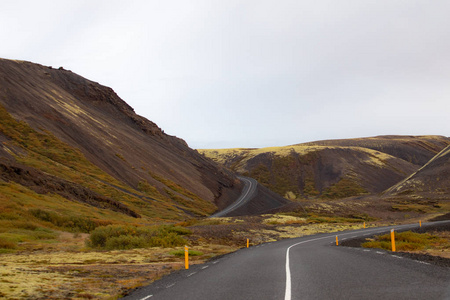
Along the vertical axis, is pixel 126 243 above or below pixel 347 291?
below

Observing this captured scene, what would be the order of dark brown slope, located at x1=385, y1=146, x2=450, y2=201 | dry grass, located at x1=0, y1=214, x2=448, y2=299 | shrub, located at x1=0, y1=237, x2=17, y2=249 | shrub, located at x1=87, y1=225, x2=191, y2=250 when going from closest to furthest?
1. dry grass, located at x1=0, y1=214, x2=448, y2=299
2. shrub, located at x1=0, y1=237, x2=17, y2=249
3. shrub, located at x1=87, y1=225, x2=191, y2=250
4. dark brown slope, located at x1=385, y1=146, x2=450, y2=201

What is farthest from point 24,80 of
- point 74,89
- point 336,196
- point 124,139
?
point 336,196

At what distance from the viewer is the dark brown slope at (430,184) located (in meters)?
86.2

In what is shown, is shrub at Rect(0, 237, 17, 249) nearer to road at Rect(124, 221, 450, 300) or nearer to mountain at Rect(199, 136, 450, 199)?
road at Rect(124, 221, 450, 300)

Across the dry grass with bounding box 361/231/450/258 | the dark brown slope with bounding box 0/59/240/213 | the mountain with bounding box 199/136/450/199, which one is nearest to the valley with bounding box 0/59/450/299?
the dark brown slope with bounding box 0/59/240/213

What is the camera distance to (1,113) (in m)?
63.8

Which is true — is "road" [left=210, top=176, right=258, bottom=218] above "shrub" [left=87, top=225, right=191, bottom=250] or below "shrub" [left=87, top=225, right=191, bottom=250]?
below

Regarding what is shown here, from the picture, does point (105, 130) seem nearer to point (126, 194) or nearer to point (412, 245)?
point (126, 194)

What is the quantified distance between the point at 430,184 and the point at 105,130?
84148mm

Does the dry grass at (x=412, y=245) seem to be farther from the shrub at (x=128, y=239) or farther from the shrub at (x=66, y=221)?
the shrub at (x=66, y=221)

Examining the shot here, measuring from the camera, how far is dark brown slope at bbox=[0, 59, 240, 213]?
69.9 meters

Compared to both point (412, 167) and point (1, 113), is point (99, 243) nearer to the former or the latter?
point (1, 113)

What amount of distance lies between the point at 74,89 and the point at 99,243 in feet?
278

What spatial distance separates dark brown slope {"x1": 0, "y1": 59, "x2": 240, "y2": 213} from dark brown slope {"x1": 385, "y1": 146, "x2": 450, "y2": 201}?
147ft
